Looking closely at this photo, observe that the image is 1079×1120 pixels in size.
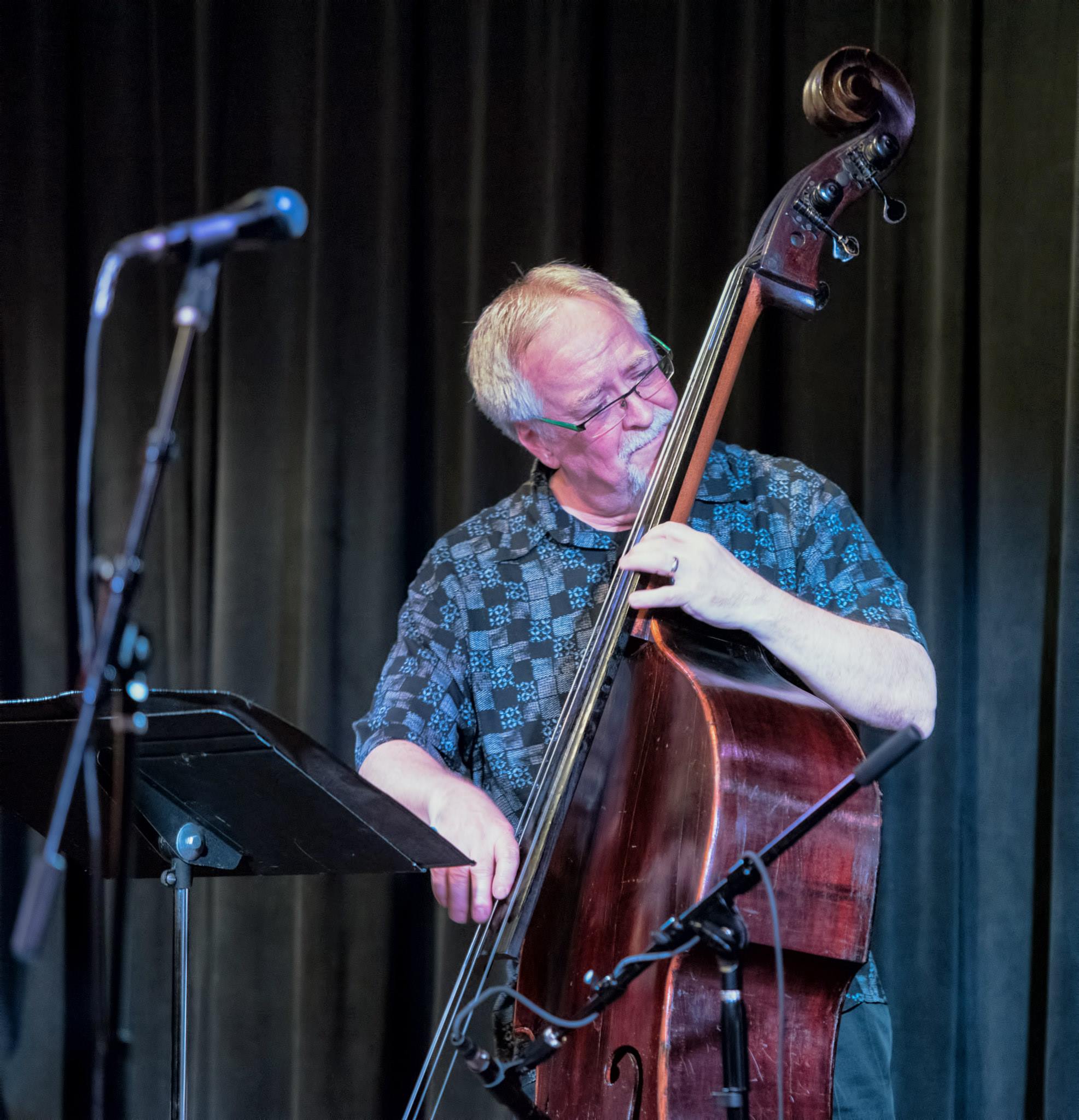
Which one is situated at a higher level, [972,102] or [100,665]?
[972,102]

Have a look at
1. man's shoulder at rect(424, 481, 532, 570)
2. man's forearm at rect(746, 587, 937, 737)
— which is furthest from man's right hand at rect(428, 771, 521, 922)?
man's shoulder at rect(424, 481, 532, 570)

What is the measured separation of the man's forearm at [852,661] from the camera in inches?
58.6

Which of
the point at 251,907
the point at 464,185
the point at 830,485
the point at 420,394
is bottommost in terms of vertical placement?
the point at 251,907

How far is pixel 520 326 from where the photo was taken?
205cm

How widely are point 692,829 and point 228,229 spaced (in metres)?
0.74

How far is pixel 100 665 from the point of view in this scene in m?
1.09

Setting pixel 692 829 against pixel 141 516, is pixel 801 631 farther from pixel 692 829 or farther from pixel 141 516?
pixel 141 516

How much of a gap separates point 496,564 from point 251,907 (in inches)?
44.8

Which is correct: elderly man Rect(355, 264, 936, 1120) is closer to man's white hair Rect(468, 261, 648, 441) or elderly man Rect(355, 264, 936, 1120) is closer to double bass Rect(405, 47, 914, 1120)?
man's white hair Rect(468, 261, 648, 441)

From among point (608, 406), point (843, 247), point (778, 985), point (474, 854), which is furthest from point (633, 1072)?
point (843, 247)

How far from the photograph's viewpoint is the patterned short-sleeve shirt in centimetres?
187

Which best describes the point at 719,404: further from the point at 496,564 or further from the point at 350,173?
the point at 350,173

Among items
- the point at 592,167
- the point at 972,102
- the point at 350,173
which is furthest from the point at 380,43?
the point at 972,102

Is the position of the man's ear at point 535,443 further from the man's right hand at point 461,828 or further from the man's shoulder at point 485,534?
the man's right hand at point 461,828
